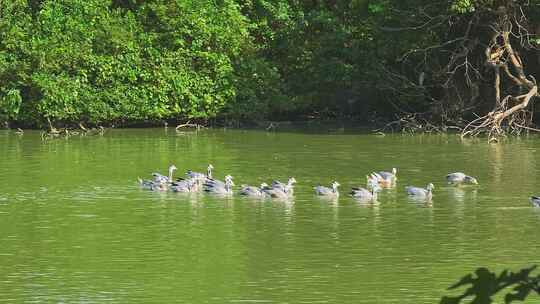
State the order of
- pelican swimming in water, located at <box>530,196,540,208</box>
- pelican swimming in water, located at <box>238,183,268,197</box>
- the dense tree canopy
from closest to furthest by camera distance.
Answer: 1. pelican swimming in water, located at <box>530,196,540,208</box>
2. pelican swimming in water, located at <box>238,183,268,197</box>
3. the dense tree canopy

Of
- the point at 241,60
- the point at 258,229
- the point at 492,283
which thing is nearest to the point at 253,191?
the point at 258,229

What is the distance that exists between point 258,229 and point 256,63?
18.3 m

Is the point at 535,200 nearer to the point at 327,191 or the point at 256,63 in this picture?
the point at 327,191

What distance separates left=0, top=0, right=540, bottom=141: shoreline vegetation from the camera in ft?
102

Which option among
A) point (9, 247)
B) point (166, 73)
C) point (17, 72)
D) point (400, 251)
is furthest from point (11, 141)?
point (400, 251)

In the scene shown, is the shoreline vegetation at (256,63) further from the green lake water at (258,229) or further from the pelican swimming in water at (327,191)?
the pelican swimming in water at (327,191)

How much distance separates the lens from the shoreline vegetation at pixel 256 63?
102ft

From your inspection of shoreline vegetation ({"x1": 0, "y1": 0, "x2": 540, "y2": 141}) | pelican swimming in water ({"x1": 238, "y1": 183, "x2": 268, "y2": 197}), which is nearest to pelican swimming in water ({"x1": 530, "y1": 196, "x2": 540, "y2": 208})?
pelican swimming in water ({"x1": 238, "y1": 183, "x2": 268, "y2": 197})

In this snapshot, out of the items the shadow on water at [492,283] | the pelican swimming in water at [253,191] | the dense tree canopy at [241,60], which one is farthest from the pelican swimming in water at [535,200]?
the shadow on water at [492,283]

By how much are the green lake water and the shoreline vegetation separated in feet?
17.0

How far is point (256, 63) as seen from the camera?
3403 cm

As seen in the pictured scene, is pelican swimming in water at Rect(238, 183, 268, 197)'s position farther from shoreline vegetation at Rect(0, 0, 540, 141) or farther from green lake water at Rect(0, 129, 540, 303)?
shoreline vegetation at Rect(0, 0, 540, 141)

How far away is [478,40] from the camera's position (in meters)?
30.9

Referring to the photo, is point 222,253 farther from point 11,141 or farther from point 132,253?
point 11,141
